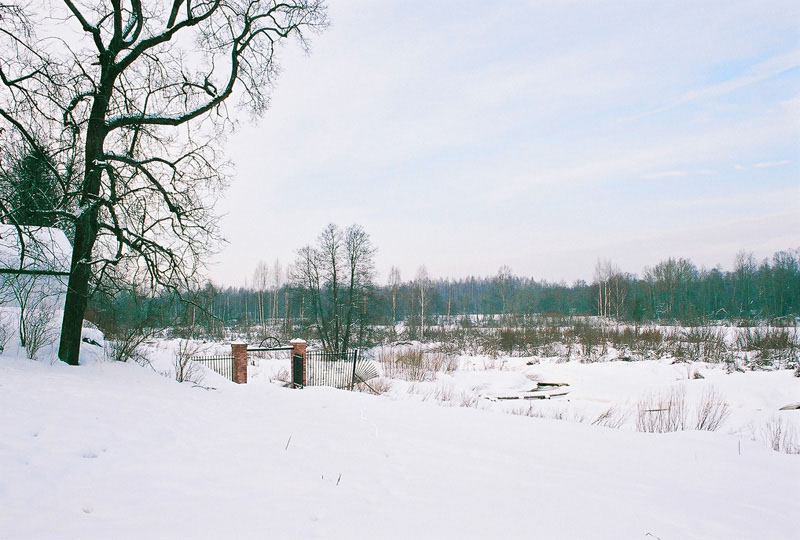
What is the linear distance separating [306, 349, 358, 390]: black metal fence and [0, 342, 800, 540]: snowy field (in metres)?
7.54

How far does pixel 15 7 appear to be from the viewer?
7.79 metres

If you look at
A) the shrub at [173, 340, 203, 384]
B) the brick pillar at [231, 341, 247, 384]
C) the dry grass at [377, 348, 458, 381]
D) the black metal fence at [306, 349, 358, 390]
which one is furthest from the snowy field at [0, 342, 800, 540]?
the dry grass at [377, 348, 458, 381]

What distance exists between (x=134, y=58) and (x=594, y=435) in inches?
457

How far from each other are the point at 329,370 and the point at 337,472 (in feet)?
39.8

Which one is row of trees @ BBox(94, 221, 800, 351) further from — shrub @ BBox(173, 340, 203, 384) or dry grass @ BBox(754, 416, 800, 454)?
dry grass @ BBox(754, 416, 800, 454)

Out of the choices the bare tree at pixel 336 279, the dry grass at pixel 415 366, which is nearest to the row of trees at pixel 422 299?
the bare tree at pixel 336 279

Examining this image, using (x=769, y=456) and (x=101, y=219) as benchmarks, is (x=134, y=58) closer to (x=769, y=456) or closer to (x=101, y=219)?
(x=101, y=219)

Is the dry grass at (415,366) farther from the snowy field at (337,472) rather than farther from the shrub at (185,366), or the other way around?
the snowy field at (337,472)

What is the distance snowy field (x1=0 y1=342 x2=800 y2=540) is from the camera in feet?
11.9

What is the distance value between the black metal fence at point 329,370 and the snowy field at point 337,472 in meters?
7.54

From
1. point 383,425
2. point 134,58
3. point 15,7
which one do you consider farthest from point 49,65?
point 383,425

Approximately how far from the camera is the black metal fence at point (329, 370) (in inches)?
643

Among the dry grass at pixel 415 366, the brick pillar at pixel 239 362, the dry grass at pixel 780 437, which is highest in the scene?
the brick pillar at pixel 239 362

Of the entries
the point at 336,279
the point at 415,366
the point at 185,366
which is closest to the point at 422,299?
the point at 336,279
